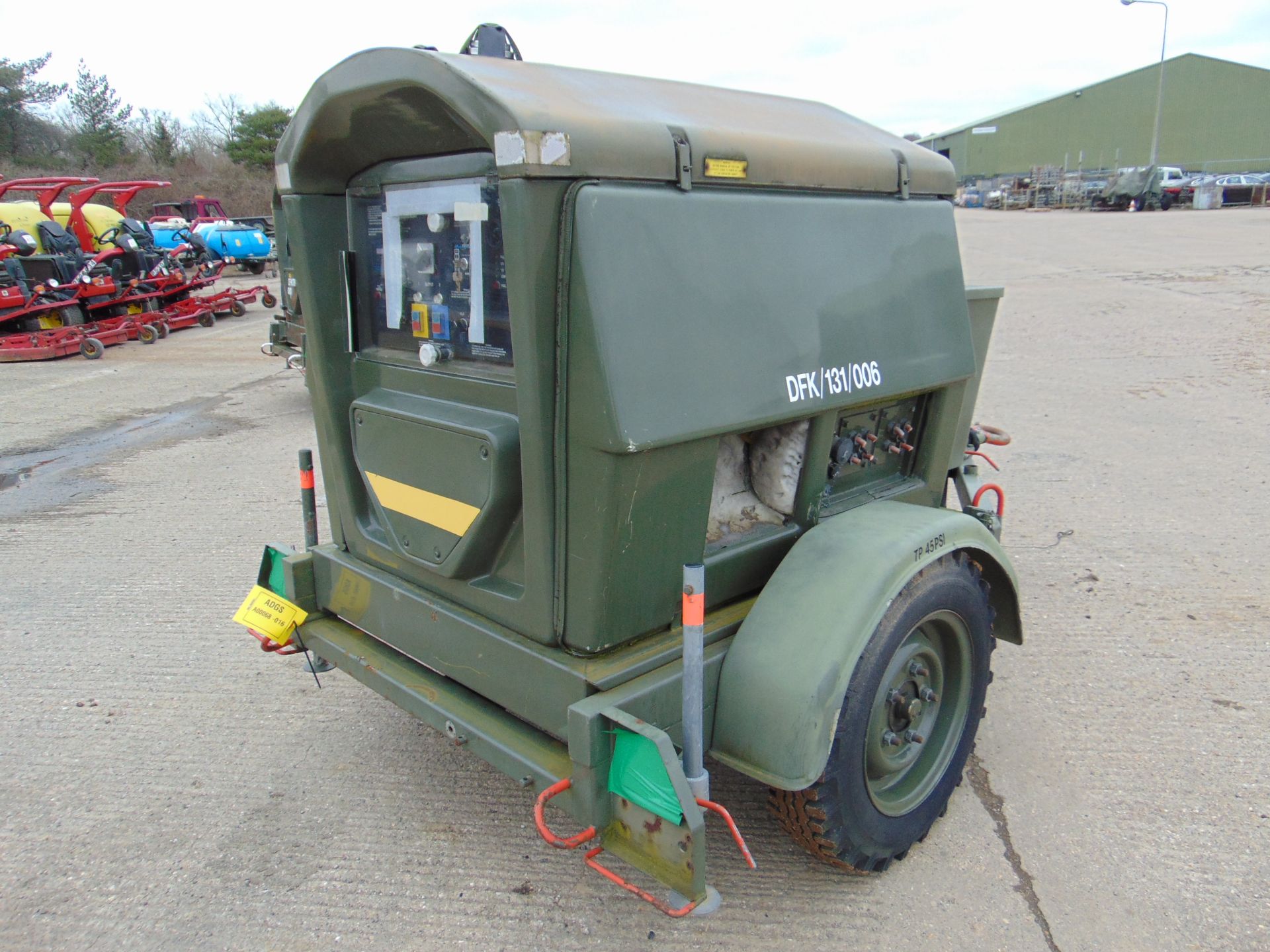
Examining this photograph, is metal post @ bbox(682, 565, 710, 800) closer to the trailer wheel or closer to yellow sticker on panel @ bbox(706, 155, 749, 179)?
the trailer wheel

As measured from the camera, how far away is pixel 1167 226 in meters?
24.4

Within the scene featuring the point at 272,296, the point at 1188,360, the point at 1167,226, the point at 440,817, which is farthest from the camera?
the point at 1167,226

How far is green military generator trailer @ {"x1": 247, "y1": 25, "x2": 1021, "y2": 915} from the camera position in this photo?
191cm

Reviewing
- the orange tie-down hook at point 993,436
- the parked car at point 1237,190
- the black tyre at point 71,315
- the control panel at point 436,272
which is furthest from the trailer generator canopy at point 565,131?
the parked car at point 1237,190

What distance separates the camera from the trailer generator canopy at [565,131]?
1.82 meters

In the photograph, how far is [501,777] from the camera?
A: 2951mm

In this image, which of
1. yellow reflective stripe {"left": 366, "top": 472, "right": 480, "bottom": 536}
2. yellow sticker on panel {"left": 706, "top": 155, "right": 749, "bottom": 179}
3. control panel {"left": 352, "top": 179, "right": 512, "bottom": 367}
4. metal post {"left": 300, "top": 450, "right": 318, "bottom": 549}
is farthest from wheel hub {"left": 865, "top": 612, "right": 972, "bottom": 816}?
metal post {"left": 300, "top": 450, "right": 318, "bottom": 549}

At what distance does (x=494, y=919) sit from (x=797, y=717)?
0.99 m

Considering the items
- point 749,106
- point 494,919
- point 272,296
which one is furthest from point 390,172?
point 272,296

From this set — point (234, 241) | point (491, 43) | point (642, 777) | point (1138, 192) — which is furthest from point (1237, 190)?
point (642, 777)

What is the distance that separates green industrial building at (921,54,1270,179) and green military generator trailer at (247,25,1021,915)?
185 ft

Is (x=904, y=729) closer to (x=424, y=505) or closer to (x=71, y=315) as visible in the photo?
(x=424, y=505)

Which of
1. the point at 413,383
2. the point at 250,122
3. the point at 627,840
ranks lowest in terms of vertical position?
the point at 627,840

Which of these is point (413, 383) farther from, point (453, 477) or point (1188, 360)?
point (1188, 360)
